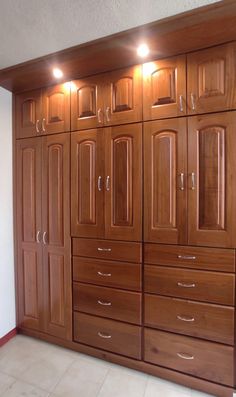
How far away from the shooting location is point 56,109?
2.00 meters

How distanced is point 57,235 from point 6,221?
544mm

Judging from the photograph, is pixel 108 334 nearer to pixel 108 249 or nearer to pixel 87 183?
pixel 108 249

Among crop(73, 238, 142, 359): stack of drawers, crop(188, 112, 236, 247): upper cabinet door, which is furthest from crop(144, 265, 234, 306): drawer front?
crop(188, 112, 236, 247): upper cabinet door

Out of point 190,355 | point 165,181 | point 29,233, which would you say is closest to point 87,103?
point 165,181

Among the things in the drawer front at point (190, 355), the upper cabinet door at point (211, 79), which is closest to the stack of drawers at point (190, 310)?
the drawer front at point (190, 355)

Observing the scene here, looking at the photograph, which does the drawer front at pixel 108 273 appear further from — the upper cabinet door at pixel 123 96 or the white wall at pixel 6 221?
the upper cabinet door at pixel 123 96

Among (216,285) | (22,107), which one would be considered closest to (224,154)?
(216,285)

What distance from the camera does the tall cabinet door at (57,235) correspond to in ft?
6.42

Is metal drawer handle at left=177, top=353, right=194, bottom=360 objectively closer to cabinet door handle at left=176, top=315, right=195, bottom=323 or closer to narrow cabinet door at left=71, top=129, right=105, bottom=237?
cabinet door handle at left=176, top=315, right=195, bottom=323

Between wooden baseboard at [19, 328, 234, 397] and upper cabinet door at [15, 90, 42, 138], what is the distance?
1.90 metres

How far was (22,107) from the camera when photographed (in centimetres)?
215

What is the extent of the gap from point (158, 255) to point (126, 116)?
43.0 inches

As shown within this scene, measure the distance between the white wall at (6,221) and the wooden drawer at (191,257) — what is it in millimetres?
1338

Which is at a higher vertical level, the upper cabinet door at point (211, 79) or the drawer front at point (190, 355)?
the upper cabinet door at point (211, 79)
